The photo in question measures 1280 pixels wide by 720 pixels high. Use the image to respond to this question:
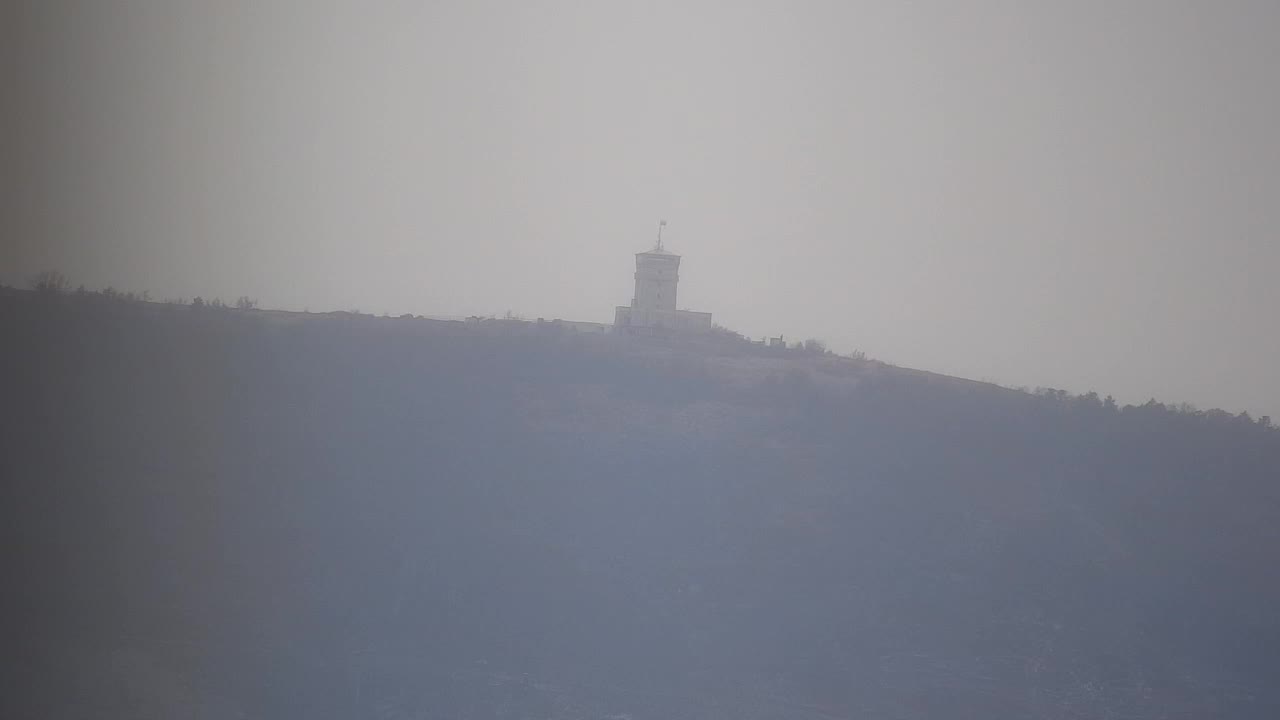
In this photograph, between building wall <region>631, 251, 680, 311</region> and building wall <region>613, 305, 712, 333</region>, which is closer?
building wall <region>631, 251, 680, 311</region>

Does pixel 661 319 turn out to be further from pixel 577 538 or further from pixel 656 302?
Answer: pixel 577 538

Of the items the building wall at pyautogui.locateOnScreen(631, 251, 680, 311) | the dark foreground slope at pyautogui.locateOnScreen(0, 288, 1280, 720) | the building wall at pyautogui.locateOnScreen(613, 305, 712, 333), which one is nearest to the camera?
the dark foreground slope at pyautogui.locateOnScreen(0, 288, 1280, 720)

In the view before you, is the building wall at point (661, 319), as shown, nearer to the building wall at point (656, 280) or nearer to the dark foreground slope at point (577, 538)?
the building wall at point (656, 280)

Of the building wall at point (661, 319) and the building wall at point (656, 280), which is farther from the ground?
the building wall at point (656, 280)

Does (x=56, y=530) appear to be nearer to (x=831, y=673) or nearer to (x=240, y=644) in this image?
(x=240, y=644)

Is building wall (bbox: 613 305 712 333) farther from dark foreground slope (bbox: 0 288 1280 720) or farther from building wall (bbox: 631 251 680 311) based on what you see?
dark foreground slope (bbox: 0 288 1280 720)

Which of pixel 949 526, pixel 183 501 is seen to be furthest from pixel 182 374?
pixel 949 526
